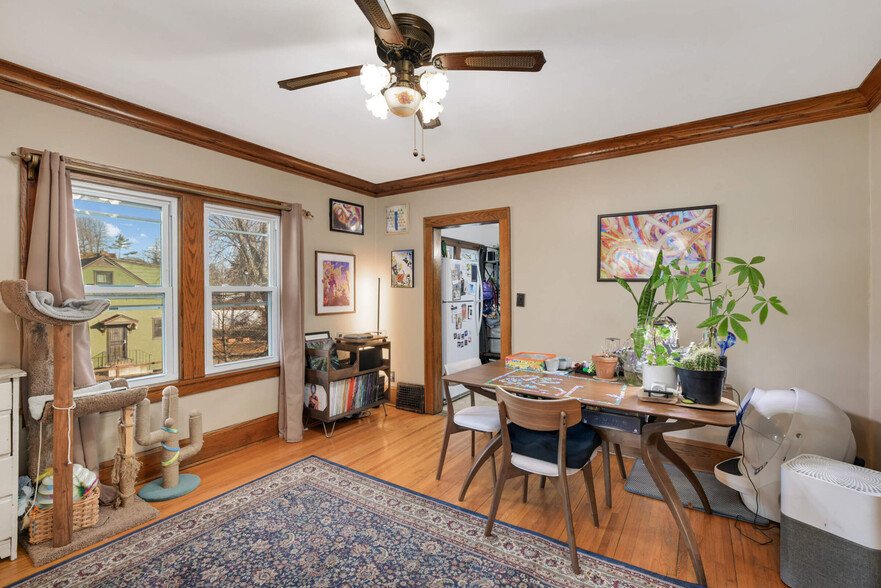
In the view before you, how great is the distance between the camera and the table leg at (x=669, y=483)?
1.83 meters

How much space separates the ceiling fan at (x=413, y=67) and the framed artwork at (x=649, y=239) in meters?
2.03

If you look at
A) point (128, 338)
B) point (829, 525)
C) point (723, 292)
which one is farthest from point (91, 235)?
point (723, 292)

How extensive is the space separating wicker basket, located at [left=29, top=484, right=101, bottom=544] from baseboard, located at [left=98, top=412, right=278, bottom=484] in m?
0.41

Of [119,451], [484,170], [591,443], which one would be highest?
[484,170]

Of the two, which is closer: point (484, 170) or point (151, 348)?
point (151, 348)

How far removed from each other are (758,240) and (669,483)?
1.90 m

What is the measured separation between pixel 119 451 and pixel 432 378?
2.68 meters

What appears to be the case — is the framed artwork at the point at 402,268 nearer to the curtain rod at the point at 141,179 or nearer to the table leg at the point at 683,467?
the curtain rod at the point at 141,179

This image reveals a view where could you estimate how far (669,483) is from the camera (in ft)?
6.52

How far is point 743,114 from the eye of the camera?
2.76 m

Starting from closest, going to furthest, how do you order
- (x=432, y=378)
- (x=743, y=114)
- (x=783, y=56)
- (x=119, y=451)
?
1. (x=783, y=56)
2. (x=119, y=451)
3. (x=743, y=114)
4. (x=432, y=378)

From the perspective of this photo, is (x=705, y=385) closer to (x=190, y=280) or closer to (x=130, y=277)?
(x=190, y=280)

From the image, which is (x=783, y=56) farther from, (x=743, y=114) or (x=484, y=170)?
(x=484, y=170)

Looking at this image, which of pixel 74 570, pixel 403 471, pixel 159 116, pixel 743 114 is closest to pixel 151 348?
pixel 74 570
